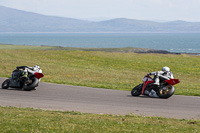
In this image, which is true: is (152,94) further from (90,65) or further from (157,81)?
(90,65)

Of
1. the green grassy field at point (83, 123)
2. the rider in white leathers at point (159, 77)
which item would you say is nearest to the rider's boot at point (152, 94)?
the rider in white leathers at point (159, 77)

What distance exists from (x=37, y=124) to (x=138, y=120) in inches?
136

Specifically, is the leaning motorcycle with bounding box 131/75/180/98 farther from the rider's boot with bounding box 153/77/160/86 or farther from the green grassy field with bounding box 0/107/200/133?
the green grassy field with bounding box 0/107/200/133

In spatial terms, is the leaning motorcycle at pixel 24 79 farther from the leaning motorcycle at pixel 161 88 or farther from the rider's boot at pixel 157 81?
the rider's boot at pixel 157 81

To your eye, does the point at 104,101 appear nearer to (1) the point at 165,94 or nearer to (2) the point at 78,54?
(1) the point at 165,94

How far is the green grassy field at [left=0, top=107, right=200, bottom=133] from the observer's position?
9.38m

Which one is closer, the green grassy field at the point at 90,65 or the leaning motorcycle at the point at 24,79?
the leaning motorcycle at the point at 24,79

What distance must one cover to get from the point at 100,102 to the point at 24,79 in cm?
563

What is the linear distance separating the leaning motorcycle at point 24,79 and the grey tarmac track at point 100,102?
16.2 inches

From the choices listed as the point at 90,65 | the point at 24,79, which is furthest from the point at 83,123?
the point at 90,65

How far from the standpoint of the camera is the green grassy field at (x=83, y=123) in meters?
9.38

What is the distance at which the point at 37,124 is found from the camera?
10.0 meters

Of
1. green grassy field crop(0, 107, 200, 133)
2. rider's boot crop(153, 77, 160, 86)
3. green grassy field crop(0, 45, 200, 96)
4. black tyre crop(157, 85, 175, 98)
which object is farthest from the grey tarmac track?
green grassy field crop(0, 45, 200, 96)

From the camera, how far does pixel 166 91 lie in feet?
54.2
